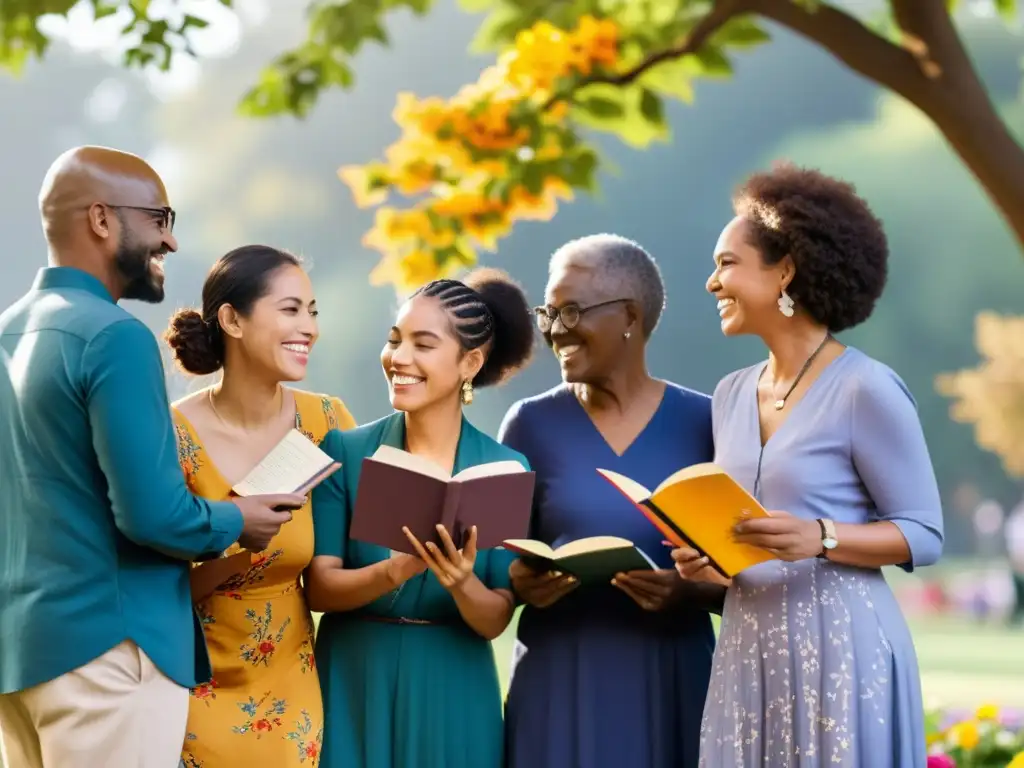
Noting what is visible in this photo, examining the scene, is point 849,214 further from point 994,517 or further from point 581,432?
point 994,517

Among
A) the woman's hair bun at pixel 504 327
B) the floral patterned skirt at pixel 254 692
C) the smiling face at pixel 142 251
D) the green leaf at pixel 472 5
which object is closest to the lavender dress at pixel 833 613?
the woman's hair bun at pixel 504 327

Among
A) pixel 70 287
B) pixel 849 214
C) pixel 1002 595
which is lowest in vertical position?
pixel 1002 595

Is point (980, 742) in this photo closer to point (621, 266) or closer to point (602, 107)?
point (621, 266)

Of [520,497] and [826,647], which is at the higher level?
[520,497]

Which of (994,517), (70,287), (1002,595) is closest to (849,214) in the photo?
(70,287)

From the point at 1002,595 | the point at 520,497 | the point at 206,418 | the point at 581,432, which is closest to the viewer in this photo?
the point at 520,497

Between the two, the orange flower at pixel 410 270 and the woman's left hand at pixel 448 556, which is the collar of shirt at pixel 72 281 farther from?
the orange flower at pixel 410 270

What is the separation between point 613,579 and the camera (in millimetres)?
3410

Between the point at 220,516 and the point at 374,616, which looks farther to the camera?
the point at 374,616

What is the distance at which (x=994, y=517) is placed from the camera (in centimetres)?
1795

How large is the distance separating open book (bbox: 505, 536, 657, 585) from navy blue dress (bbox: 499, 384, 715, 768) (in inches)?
9.0

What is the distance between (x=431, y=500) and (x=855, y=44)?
3127 mm

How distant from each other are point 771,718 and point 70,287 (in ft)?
6.22

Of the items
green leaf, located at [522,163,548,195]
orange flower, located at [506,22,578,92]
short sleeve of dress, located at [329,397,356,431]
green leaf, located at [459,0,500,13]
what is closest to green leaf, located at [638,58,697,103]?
orange flower, located at [506,22,578,92]
